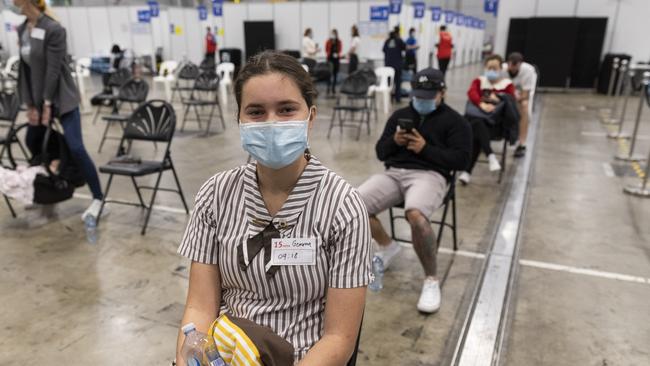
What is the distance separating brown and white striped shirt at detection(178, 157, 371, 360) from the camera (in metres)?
1.25

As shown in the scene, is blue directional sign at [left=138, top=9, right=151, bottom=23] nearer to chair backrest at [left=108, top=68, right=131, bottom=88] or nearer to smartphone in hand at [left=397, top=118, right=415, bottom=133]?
chair backrest at [left=108, top=68, right=131, bottom=88]

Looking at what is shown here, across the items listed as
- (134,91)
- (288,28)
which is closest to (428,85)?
(134,91)

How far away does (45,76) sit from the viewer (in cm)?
342

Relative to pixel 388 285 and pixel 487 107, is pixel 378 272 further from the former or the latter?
pixel 487 107

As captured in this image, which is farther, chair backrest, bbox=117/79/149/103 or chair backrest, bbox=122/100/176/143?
chair backrest, bbox=117/79/149/103

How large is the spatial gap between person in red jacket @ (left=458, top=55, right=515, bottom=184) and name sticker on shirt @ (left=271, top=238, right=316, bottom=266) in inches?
143

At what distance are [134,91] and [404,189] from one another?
5324mm

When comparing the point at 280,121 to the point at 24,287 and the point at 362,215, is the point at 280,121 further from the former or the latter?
the point at 24,287

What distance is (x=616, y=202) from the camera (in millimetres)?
4359

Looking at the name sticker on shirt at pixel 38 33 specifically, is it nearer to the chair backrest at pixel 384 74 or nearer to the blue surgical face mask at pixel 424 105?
the blue surgical face mask at pixel 424 105

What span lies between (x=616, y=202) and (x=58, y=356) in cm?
460

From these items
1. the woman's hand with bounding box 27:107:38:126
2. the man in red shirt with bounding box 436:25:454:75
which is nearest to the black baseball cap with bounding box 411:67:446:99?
the woman's hand with bounding box 27:107:38:126

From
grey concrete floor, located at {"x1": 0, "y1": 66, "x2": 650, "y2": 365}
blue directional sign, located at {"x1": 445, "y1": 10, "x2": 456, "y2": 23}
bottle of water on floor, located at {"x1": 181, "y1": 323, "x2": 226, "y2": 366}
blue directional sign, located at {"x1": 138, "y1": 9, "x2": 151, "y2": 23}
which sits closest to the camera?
bottle of water on floor, located at {"x1": 181, "y1": 323, "x2": 226, "y2": 366}

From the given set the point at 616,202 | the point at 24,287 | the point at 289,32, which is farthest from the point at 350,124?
the point at 289,32
